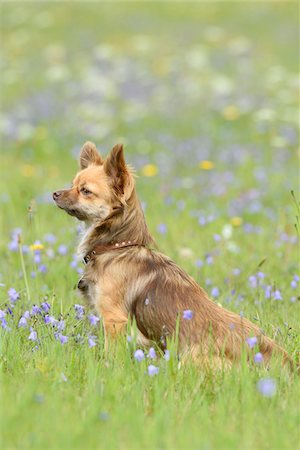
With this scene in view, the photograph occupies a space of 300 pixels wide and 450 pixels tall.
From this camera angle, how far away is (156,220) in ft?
26.4

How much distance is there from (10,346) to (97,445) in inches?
47.2

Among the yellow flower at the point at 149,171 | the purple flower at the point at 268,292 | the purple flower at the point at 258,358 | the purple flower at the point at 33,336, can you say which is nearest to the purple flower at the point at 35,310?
the purple flower at the point at 33,336

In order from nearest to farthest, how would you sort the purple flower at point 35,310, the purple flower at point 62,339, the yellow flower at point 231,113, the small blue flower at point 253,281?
the purple flower at point 62,339 < the purple flower at point 35,310 < the small blue flower at point 253,281 < the yellow flower at point 231,113

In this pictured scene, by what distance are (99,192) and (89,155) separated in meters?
0.47

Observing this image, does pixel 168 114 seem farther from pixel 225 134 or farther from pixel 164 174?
pixel 164 174

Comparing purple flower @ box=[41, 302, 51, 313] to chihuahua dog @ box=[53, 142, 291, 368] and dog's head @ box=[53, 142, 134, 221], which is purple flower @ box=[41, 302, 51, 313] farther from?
dog's head @ box=[53, 142, 134, 221]

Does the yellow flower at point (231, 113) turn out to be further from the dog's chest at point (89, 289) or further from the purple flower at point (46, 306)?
the purple flower at point (46, 306)

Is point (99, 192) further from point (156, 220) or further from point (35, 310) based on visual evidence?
point (156, 220)

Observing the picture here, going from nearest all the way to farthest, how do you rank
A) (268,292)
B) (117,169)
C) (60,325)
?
1. (60,325)
2. (117,169)
3. (268,292)

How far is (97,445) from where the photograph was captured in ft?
10.3

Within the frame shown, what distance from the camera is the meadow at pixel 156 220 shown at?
340 centimetres

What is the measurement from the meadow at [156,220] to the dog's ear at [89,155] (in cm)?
51

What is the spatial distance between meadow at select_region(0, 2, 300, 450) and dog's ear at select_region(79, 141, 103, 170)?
509 millimetres

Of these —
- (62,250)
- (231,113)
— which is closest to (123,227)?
(62,250)
